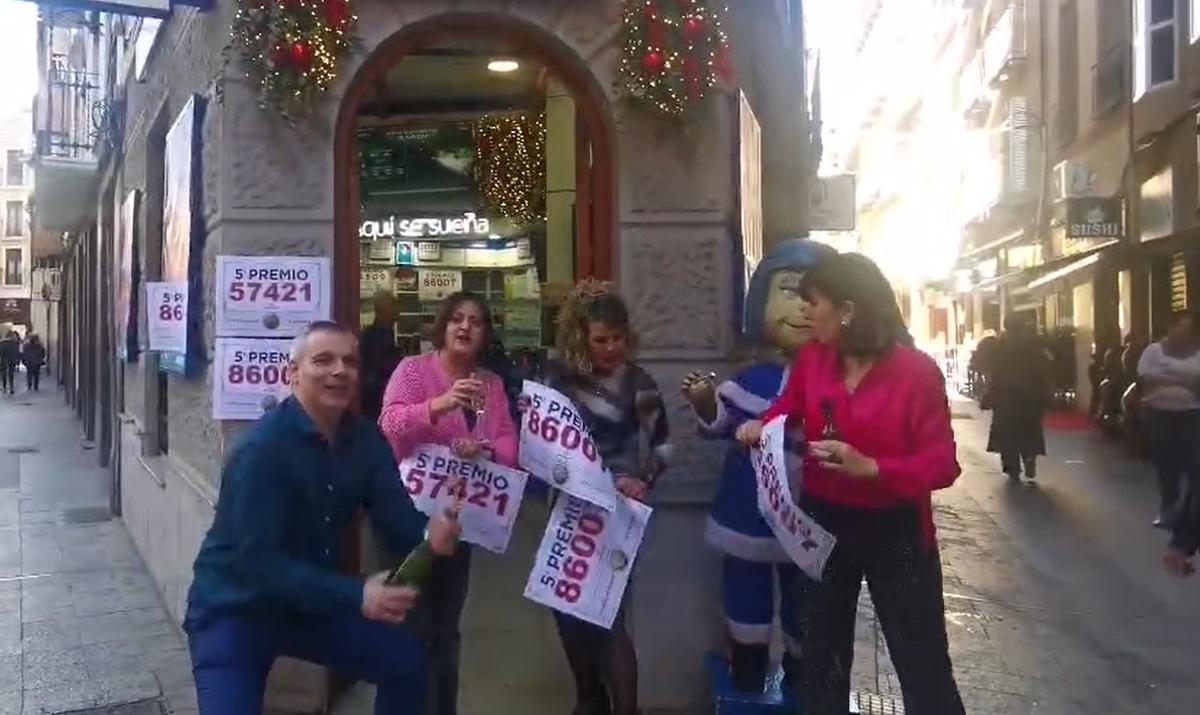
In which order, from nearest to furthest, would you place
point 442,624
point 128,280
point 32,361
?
point 442,624
point 128,280
point 32,361

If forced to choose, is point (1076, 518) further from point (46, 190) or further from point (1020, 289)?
point (1020, 289)

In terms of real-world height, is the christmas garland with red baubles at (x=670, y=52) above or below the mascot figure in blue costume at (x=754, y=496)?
above

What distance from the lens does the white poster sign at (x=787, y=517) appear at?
13.1ft

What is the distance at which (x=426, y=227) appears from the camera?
11477 millimetres

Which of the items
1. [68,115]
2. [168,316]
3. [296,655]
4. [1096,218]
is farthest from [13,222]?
[296,655]

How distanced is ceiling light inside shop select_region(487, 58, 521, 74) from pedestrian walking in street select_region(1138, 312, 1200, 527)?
18.4 feet

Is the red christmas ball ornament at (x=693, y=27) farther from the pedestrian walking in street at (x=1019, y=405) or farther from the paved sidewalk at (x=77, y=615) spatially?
the pedestrian walking in street at (x=1019, y=405)

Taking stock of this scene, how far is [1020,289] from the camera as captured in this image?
102 ft

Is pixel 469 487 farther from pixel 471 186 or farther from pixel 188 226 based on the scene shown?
pixel 471 186

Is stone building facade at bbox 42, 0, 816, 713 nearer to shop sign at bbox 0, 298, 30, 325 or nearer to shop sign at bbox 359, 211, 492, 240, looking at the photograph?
shop sign at bbox 359, 211, 492, 240

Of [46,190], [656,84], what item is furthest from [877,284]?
[46,190]

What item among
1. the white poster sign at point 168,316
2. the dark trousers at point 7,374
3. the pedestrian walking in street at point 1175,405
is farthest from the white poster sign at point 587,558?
the dark trousers at point 7,374

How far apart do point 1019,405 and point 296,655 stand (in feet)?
41.3

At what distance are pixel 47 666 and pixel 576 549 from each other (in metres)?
3.32
